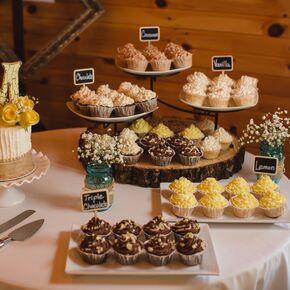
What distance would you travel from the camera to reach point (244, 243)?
1777 millimetres

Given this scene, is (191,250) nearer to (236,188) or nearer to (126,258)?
(126,258)

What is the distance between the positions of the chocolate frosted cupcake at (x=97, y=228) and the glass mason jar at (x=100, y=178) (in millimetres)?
280

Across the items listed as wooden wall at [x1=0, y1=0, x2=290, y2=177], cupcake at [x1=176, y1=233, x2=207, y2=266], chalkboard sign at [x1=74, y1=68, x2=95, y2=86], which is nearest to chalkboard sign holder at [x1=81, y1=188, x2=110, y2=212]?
cupcake at [x1=176, y1=233, x2=207, y2=266]

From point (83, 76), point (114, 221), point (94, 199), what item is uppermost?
point (83, 76)

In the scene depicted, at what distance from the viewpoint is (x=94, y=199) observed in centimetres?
181

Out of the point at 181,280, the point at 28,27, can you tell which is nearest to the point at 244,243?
the point at 181,280

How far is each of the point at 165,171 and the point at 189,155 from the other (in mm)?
113

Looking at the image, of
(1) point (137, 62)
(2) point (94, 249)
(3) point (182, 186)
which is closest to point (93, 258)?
(2) point (94, 249)

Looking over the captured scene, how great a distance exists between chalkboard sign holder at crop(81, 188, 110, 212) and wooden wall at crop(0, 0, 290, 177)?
152 centimetres

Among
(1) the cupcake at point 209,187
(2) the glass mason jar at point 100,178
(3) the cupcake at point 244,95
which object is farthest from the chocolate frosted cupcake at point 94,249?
(3) the cupcake at point 244,95

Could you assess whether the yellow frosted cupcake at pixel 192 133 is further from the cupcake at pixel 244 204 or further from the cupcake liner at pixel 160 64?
the cupcake at pixel 244 204

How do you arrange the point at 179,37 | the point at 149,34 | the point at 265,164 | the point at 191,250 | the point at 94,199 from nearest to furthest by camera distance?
the point at 191,250 → the point at 94,199 → the point at 265,164 → the point at 149,34 → the point at 179,37

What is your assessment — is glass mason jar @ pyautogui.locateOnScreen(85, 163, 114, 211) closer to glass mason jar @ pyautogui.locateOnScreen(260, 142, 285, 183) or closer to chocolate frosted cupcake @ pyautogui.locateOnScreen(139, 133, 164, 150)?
chocolate frosted cupcake @ pyautogui.locateOnScreen(139, 133, 164, 150)

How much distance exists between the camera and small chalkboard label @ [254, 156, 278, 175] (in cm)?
208
